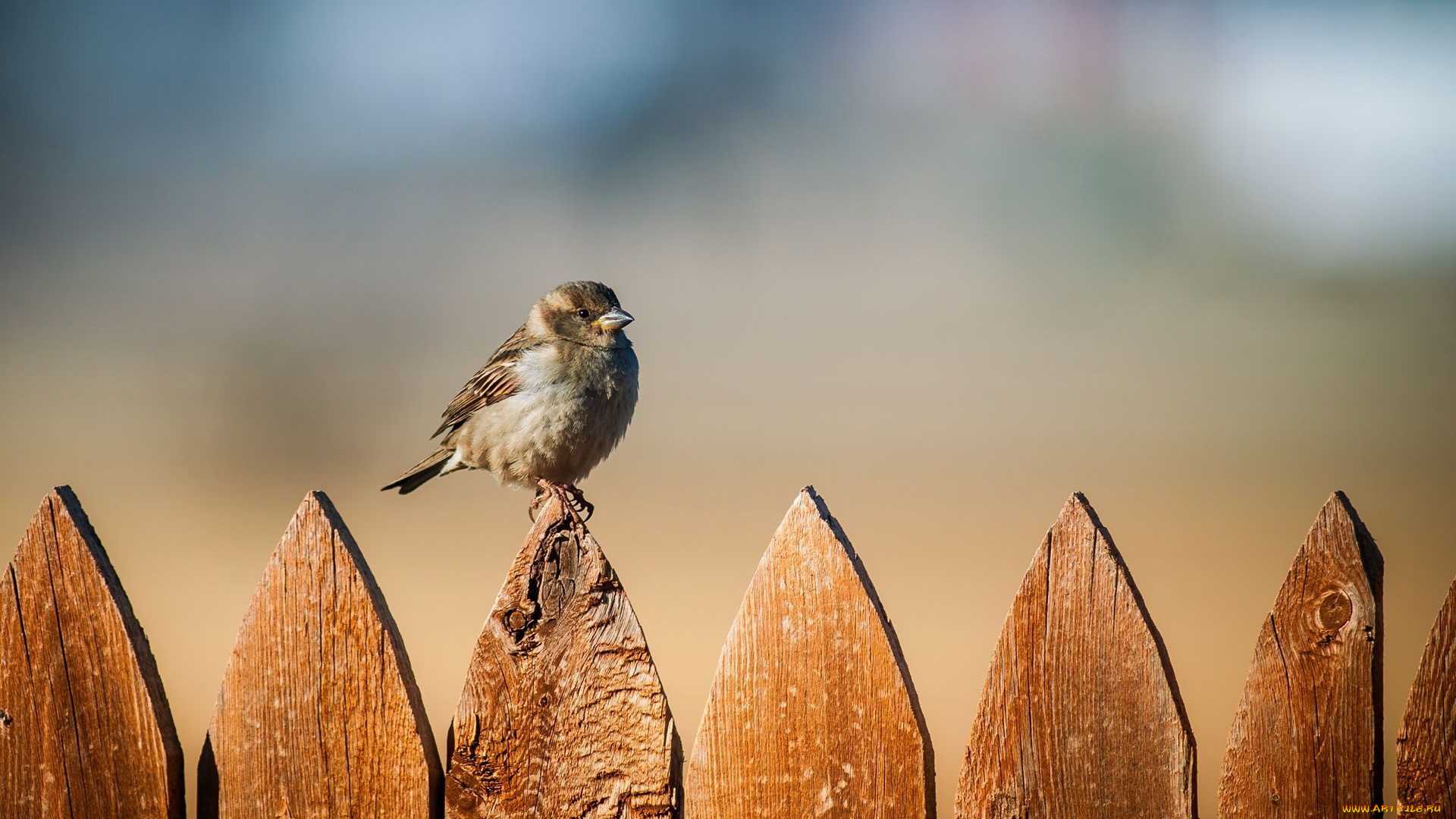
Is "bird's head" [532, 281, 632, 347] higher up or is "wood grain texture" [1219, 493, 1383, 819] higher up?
"bird's head" [532, 281, 632, 347]

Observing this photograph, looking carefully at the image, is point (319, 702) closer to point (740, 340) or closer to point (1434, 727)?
point (1434, 727)

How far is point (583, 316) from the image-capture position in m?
3.86

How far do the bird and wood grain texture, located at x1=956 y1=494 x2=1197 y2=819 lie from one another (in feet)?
5.03

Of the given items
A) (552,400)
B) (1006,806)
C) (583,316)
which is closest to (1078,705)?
Answer: (1006,806)

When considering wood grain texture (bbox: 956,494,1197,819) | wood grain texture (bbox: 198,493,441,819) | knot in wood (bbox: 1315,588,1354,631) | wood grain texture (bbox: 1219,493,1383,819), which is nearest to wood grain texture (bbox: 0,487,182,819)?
wood grain texture (bbox: 198,493,441,819)

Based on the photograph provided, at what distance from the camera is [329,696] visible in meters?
1.93

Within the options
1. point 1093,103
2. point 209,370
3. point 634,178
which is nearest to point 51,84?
point 209,370

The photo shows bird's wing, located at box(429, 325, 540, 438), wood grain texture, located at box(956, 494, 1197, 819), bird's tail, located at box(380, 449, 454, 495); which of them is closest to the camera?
wood grain texture, located at box(956, 494, 1197, 819)

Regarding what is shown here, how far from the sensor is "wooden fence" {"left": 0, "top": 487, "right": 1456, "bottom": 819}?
1912 millimetres

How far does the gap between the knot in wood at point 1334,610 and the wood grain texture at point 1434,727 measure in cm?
16

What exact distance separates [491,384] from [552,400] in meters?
0.39

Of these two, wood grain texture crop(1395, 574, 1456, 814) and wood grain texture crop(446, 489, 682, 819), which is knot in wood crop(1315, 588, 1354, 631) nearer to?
wood grain texture crop(1395, 574, 1456, 814)

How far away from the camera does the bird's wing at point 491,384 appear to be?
375 cm

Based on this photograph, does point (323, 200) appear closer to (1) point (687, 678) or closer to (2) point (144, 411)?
(2) point (144, 411)
